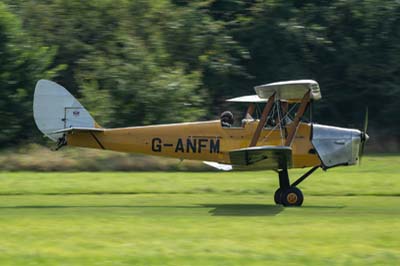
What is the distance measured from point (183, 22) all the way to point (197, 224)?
24830 mm

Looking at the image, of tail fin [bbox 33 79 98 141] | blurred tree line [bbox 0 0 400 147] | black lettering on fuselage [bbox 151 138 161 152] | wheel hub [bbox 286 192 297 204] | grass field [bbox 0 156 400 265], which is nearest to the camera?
grass field [bbox 0 156 400 265]

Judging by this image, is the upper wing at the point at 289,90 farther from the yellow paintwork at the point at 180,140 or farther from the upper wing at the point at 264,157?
the upper wing at the point at 264,157

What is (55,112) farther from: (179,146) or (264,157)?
(264,157)

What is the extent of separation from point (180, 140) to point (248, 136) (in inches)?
57.1

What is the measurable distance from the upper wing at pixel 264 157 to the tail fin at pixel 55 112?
3.50 m

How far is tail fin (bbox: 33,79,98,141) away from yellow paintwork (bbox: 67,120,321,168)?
30cm

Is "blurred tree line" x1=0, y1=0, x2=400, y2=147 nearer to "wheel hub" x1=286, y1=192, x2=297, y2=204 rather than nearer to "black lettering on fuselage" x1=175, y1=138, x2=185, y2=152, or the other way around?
"black lettering on fuselage" x1=175, y1=138, x2=185, y2=152

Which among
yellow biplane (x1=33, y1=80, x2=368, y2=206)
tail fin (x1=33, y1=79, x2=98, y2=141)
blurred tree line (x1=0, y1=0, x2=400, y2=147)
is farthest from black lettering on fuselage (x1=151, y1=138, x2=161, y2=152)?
blurred tree line (x1=0, y1=0, x2=400, y2=147)

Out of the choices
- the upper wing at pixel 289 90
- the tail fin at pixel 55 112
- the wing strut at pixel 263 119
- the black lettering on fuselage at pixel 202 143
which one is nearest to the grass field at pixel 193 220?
the black lettering on fuselage at pixel 202 143

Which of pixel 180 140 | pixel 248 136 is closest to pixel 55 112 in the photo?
pixel 180 140

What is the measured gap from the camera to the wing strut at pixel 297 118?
60.2 feet

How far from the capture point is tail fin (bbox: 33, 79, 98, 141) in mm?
19453

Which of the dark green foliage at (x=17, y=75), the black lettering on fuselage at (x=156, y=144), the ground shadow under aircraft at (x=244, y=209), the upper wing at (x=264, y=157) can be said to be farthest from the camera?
the dark green foliage at (x=17, y=75)

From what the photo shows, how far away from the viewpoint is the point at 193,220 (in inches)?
607
